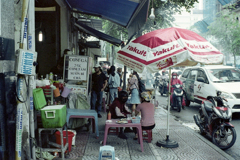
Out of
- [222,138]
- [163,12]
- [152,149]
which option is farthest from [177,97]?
[163,12]

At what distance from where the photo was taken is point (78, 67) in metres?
7.89

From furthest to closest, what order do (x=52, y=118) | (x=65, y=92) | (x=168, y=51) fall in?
(x=65, y=92) → (x=168, y=51) → (x=52, y=118)

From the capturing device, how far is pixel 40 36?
9.24 metres

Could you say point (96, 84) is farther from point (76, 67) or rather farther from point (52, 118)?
point (52, 118)

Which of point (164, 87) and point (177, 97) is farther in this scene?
point (164, 87)

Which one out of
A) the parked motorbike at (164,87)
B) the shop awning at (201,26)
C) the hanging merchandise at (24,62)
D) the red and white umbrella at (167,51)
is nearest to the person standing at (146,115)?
the red and white umbrella at (167,51)

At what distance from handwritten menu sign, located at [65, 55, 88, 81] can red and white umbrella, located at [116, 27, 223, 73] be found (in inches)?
98.3

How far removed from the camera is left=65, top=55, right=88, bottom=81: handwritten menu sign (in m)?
7.82

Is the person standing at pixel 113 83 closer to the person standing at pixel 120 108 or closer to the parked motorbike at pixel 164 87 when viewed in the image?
the person standing at pixel 120 108

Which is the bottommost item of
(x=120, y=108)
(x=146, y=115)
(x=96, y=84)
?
(x=146, y=115)

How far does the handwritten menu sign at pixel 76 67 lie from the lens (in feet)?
25.7

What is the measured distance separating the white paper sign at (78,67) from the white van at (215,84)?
5052 mm

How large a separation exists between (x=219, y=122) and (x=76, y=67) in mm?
4435

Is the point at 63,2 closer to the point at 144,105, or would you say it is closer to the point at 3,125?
the point at 144,105
